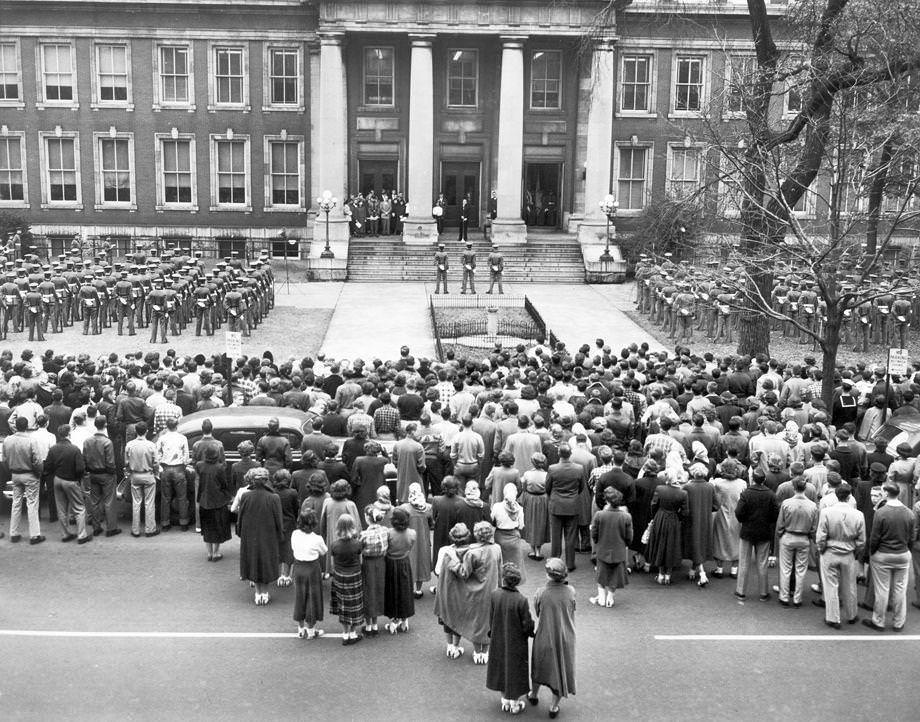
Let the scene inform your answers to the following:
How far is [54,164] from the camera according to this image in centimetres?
4572

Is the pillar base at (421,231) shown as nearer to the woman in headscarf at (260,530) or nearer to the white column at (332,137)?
the white column at (332,137)

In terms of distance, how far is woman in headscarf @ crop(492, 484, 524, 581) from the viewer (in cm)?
1268

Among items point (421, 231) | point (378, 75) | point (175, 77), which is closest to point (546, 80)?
point (378, 75)

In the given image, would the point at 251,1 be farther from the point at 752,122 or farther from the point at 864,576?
the point at 864,576

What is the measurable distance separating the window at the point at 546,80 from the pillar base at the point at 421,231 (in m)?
7.48

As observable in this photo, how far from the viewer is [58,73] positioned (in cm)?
4519

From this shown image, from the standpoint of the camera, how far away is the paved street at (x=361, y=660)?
35.5ft

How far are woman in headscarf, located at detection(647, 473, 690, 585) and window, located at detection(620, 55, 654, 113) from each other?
3431 centimetres

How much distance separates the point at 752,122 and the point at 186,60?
29.6 meters

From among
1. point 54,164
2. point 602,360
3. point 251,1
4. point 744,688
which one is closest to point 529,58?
point 251,1

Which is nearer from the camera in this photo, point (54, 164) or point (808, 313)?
point (808, 313)

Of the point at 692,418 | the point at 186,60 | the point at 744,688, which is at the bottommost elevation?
the point at 744,688

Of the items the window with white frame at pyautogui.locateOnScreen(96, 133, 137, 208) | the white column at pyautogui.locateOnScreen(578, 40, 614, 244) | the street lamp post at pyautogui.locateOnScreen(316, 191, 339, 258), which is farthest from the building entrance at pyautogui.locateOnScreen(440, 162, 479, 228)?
the window with white frame at pyautogui.locateOnScreen(96, 133, 137, 208)

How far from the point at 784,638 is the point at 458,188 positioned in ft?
118
